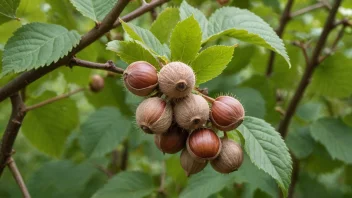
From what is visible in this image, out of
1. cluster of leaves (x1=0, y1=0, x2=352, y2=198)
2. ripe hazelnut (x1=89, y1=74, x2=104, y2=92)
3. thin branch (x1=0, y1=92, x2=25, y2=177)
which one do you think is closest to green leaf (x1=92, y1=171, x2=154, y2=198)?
cluster of leaves (x1=0, y1=0, x2=352, y2=198)

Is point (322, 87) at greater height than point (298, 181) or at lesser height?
greater

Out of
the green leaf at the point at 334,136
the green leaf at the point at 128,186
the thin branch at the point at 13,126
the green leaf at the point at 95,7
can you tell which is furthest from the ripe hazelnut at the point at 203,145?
the green leaf at the point at 334,136

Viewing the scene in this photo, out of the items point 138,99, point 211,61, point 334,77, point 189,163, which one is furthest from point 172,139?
point 334,77

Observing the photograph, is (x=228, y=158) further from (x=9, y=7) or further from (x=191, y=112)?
(x=9, y=7)

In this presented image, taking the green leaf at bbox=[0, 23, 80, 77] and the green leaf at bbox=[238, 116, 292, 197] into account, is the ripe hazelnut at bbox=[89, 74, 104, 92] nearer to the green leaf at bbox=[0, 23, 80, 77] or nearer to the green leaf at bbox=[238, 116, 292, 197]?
the green leaf at bbox=[0, 23, 80, 77]

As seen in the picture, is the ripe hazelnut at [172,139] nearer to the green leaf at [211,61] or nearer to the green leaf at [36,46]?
the green leaf at [211,61]

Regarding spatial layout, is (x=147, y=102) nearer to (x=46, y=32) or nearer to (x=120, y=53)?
(x=120, y=53)

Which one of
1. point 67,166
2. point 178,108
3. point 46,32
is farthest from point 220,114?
point 67,166
